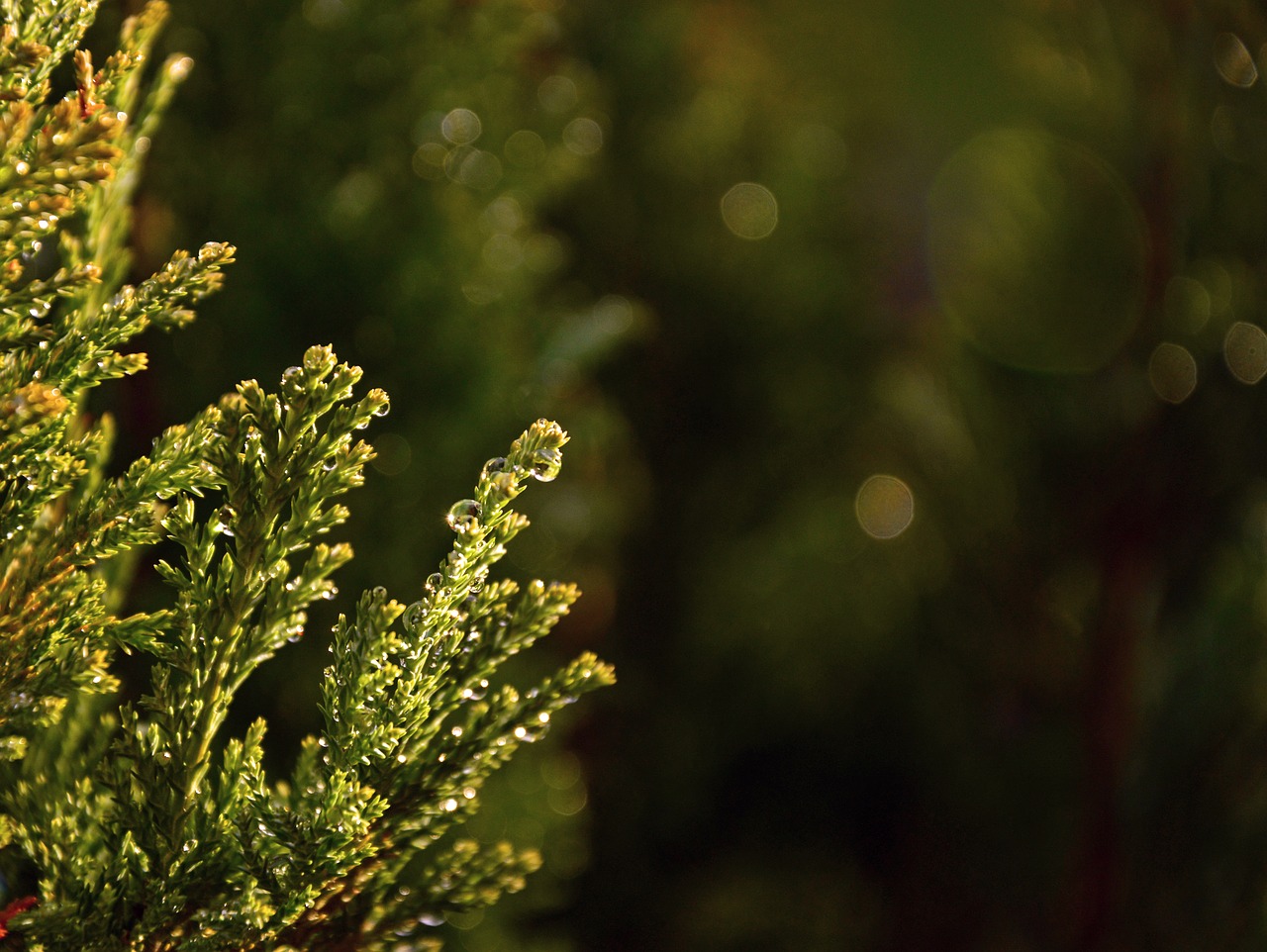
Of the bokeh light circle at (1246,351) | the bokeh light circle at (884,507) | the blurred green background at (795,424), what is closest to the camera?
the blurred green background at (795,424)

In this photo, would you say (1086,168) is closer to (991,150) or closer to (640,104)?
(991,150)

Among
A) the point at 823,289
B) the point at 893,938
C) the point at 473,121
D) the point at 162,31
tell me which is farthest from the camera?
the point at 823,289

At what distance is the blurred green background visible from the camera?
2.64ft

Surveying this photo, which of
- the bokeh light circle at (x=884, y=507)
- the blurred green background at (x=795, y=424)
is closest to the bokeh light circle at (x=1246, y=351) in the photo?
the blurred green background at (x=795, y=424)

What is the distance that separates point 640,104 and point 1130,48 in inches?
23.2

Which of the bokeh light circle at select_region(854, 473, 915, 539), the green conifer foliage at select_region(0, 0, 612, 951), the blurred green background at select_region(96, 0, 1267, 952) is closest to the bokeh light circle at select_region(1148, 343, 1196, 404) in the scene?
the blurred green background at select_region(96, 0, 1267, 952)

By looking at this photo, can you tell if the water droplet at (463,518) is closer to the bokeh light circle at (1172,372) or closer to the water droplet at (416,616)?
the water droplet at (416,616)

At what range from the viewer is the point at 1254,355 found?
3.34ft

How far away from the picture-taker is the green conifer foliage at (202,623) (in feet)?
1.25

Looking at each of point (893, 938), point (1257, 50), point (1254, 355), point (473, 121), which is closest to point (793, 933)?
point (893, 938)

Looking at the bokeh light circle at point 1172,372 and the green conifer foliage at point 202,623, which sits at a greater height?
the green conifer foliage at point 202,623

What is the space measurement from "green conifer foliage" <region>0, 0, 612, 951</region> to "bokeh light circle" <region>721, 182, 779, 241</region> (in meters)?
1.02

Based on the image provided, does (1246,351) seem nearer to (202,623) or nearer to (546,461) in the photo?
(546,461)

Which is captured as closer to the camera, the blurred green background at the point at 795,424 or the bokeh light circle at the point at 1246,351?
the blurred green background at the point at 795,424
